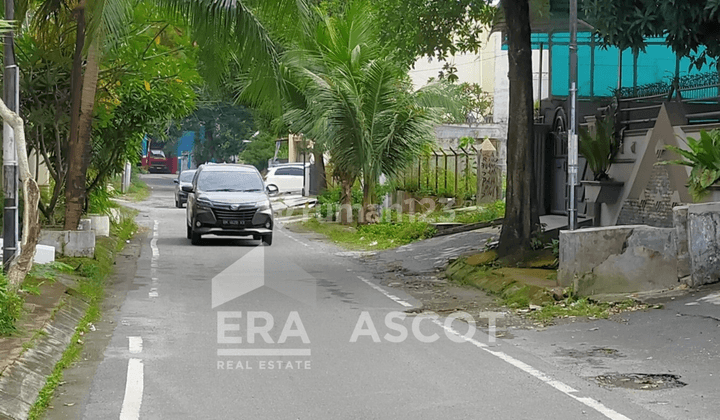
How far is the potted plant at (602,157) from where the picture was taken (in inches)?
790

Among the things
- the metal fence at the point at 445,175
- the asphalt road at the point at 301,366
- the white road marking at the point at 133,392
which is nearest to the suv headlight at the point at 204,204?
the asphalt road at the point at 301,366

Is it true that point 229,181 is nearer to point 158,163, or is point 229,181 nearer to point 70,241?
point 70,241

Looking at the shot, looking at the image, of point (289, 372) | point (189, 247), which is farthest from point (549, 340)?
point (189, 247)

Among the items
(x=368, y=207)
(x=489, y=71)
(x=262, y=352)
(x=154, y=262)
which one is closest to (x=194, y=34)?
(x=154, y=262)

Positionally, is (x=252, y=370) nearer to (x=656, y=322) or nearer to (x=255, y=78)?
(x=656, y=322)

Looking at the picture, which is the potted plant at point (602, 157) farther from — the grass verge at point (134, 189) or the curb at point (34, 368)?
the grass verge at point (134, 189)

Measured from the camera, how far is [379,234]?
25.6 meters

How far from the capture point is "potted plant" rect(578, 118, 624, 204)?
65.9ft

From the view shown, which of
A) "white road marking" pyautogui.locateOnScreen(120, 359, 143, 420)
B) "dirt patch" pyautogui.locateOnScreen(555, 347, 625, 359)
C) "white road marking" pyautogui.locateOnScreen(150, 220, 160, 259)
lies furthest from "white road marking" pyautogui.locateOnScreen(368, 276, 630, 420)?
"white road marking" pyautogui.locateOnScreen(150, 220, 160, 259)

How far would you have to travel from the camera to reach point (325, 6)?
3072 cm

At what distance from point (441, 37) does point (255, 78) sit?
3.67 metres

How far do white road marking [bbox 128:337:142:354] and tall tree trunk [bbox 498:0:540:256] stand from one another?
26.4 ft

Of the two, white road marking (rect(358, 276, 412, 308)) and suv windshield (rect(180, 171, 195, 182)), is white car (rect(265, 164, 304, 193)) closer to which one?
suv windshield (rect(180, 171, 195, 182))

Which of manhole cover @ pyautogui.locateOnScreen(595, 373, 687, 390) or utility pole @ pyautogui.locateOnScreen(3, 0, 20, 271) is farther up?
utility pole @ pyautogui.locateOnScreen(3, 0, 20, 271)
